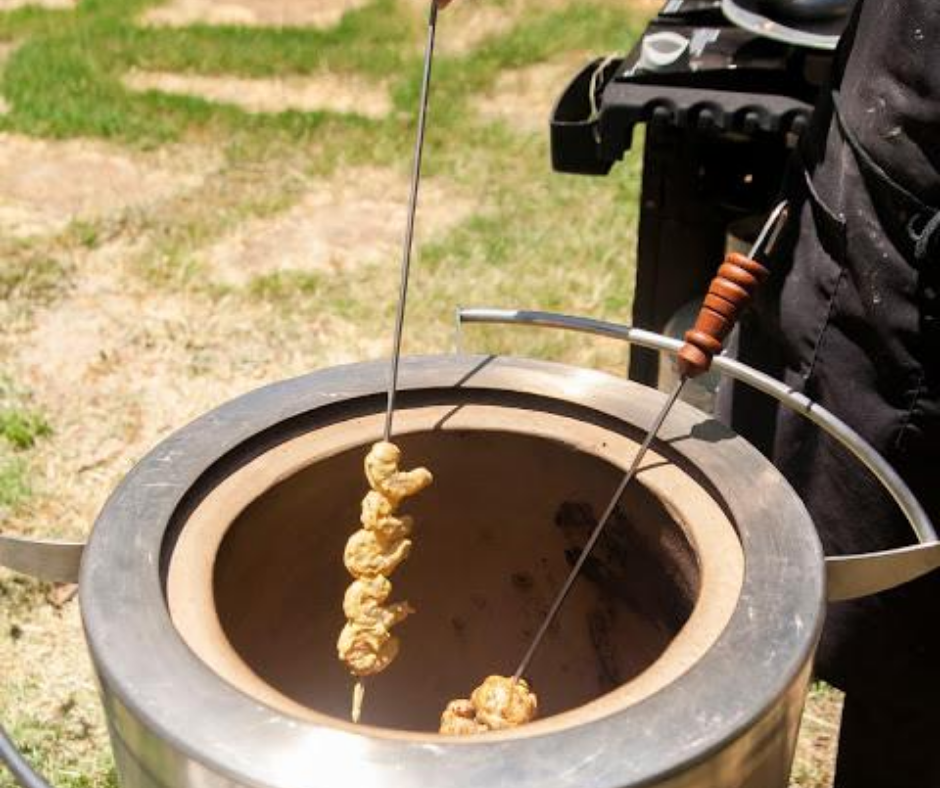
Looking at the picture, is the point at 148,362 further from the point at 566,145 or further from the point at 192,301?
the point at 566,145

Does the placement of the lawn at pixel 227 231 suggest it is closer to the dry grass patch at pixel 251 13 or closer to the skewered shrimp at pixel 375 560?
the dry grass patch at pixel 251 13

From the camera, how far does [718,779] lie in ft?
3.40

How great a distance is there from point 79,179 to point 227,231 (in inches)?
32.3

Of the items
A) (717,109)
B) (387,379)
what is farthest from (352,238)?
(387,379)

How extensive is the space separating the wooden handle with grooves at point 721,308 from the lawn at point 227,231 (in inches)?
58.5

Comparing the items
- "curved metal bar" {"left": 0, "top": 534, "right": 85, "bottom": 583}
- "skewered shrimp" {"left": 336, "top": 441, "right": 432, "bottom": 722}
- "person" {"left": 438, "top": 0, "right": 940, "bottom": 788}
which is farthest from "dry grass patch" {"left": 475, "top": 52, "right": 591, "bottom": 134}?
"curved metal bar" {"left": 0, "top": 534, "right": 85, "bottom": 583}

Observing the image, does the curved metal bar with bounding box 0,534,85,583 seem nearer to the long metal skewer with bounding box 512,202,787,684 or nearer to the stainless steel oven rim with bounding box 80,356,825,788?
the stainless steel oven rim with bounding box 80,356,825,788

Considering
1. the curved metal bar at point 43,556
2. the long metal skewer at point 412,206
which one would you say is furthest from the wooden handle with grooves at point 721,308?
the curved metal bar at point 43,556

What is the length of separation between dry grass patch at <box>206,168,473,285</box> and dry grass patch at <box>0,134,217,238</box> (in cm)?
50

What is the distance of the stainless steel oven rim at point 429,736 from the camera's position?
99cm

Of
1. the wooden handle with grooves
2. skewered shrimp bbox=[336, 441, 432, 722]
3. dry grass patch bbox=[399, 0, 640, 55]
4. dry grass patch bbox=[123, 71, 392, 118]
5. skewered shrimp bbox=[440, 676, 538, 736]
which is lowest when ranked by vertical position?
dry grass patch bbox=[123, 71, 392, 118]

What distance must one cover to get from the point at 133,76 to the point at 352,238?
2.03 m

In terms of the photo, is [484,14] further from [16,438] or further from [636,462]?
[636,462]

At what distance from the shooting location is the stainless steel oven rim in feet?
3.25
